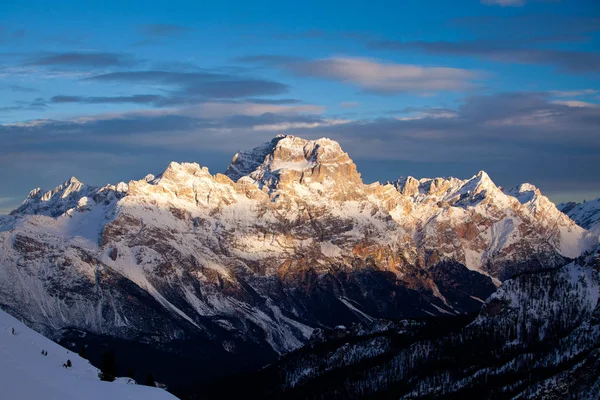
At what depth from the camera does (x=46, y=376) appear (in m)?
69.5

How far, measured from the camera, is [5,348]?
74.1m

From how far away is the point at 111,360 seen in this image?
99.9m

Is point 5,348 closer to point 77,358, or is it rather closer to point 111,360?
point 77,358

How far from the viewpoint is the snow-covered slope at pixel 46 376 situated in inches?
2574

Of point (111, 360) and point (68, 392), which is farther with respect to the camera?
point (111, 360)

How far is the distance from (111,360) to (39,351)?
21761mm

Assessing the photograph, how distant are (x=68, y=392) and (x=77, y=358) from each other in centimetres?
1680

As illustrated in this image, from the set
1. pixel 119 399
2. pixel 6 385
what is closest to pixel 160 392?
pixel 119 399

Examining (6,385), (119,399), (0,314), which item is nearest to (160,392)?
(119,399)

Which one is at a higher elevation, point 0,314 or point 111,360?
point 0,314

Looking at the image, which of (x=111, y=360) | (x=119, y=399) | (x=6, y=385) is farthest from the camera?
(x=111, y=360)

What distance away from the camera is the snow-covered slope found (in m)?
65.4

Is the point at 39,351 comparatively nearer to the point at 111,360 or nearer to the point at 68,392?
the point at 68,392

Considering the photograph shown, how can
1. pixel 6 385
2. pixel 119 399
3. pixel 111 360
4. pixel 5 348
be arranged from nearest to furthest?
pixel 6 385 → pixel 119 399 → pixel 5 348 → pixel 111 360
